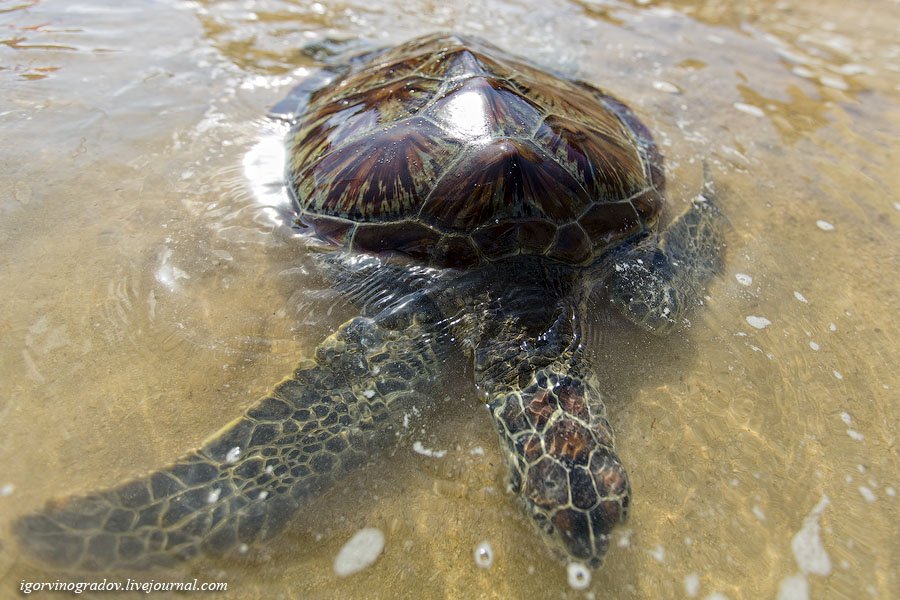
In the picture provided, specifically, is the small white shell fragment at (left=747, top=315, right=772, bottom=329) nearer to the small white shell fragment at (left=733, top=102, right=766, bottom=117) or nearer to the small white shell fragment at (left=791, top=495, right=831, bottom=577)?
the small white shell fragment at (left=791, top=495, right=831, bottom=577)

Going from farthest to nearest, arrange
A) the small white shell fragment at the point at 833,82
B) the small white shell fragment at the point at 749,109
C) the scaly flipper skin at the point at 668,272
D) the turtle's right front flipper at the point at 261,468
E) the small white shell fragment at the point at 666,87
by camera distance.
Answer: the small white shell fragment at the point at 833,82
the small white shell fragment at the point at 666,87
the small white shell fragment at the point at 749,109
the scaly flipper skin at the point at 668,272
the turtle's right front flipper at the point at 261,468

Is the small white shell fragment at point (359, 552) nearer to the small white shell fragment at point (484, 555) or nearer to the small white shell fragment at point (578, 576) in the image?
the small white shell fragment at point (484, 555)

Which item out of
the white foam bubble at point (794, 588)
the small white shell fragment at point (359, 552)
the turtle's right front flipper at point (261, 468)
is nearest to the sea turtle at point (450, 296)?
the turtle's right front flipper at point (261, 468)

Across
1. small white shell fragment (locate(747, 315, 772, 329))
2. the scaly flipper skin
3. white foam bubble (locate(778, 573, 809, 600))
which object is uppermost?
the scaly flipper skin

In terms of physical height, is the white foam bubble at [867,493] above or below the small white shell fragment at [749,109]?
below

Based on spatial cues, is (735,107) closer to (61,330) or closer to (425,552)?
(425,552)

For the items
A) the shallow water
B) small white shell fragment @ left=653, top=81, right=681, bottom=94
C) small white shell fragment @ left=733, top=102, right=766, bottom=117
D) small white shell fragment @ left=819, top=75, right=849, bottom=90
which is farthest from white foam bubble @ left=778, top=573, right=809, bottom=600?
small white shell fragment @ left=819, top=75, right=849, bottom=90

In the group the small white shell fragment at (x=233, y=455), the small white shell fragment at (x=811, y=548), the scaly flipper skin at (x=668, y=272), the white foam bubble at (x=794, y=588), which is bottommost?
the white foam bubble at (x=794, y=588)
